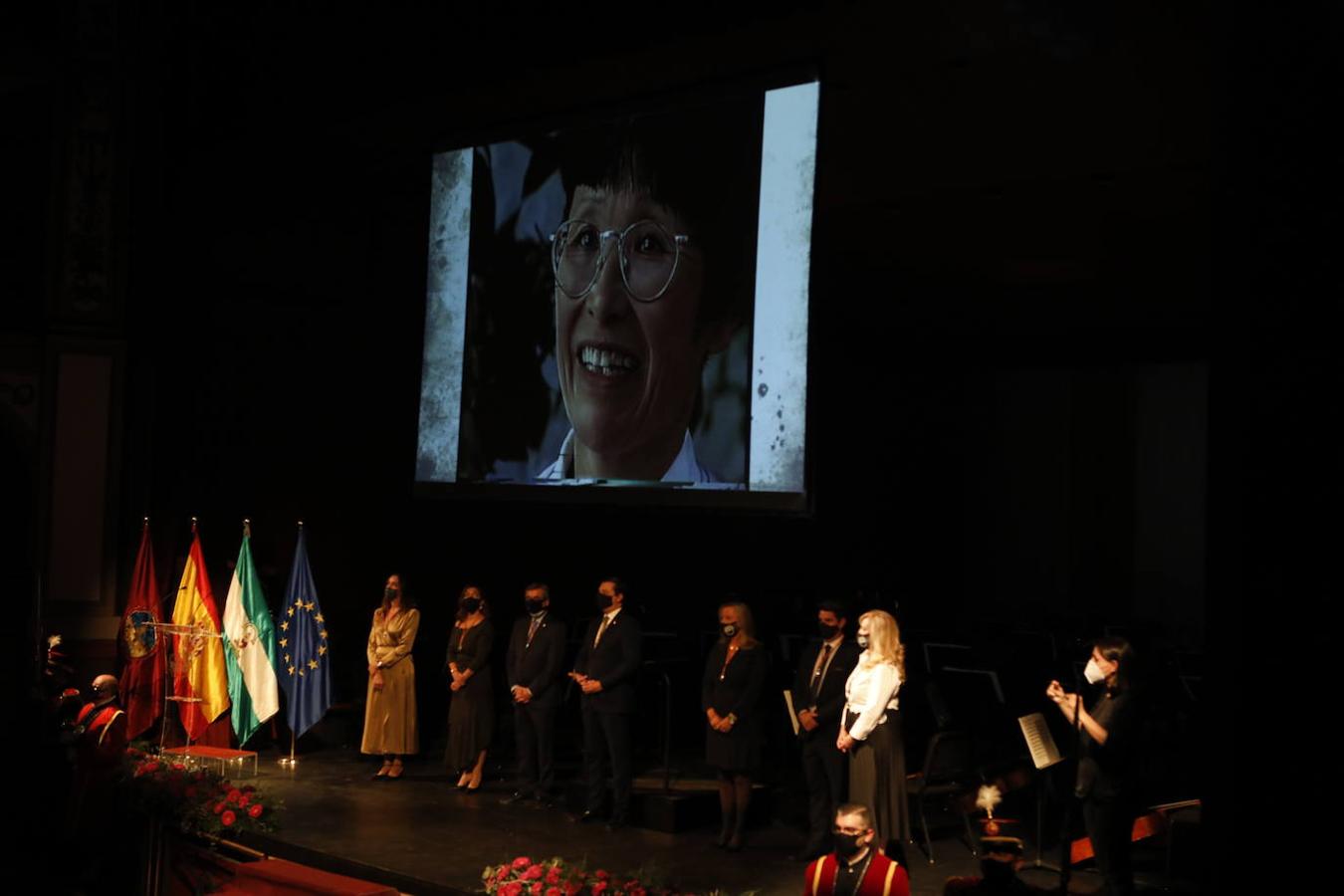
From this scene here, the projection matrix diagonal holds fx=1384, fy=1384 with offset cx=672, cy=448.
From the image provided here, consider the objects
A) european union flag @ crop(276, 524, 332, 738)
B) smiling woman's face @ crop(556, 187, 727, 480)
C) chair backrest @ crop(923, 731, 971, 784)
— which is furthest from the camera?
european union flag @ crop(276, 524, 332, 738)

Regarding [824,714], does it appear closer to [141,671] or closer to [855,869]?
[855,869]

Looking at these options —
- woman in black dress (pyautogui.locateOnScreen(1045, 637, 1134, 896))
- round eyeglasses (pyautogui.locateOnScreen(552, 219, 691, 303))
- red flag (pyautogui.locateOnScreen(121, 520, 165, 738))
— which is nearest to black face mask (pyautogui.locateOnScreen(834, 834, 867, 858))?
woman in black dress (pyautogui.locateOnScreen(1045, 637, 1134, 896))

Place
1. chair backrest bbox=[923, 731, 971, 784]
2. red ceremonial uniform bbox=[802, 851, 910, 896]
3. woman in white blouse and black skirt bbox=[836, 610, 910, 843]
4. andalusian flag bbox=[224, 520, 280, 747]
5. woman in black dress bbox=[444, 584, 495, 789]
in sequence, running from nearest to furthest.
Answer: red ceremonial uniform bbox=[802, 851, 910, 896] → woman in white blouse and black skirt bbox=[836, 610, 910, 843] → chair backrest bbox=[923, 731, 971, 784] → woman in black dress bbox=[444, 584, 495, 789] → andalusian flag bbox=[224, 520, 280, 747]

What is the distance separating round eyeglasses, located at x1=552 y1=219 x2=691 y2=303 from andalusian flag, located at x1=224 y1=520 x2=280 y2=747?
3.19m

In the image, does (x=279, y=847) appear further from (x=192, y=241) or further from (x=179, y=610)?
(x=192, y=241)

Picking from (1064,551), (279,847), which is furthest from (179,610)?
(1064,551)

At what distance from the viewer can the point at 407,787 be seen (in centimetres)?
959

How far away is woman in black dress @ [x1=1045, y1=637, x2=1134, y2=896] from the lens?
6.10 m

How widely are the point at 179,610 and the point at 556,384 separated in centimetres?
360

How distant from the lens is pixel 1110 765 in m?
6.10

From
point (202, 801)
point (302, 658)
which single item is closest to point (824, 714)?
point (202, 801)

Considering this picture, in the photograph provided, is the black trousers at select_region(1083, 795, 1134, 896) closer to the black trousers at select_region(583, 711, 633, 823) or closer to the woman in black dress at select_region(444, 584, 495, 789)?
the black trousers at select_region(583, 711, 633, 823)

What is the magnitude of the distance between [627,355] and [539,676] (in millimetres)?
2162

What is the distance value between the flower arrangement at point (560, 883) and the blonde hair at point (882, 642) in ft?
5.21
